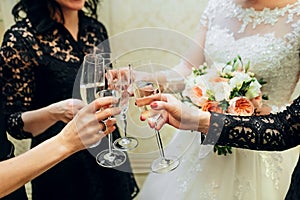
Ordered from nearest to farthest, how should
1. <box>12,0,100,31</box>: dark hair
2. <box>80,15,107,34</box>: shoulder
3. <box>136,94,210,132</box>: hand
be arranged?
<box>136,94,210,132</box>: hand → <box>12,0,100,31</box>: dark hair → <box>80,15,107,34</box>: shoulder

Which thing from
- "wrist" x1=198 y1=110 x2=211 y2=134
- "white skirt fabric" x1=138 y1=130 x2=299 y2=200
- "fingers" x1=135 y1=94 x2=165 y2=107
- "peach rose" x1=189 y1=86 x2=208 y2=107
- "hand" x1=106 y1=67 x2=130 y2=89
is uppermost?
"hand" x1=106 y1=67 x2=130 y2=89

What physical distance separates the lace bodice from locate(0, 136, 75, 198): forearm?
67cm

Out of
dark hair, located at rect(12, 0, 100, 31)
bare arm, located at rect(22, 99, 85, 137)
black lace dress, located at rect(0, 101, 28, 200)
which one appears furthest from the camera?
dark hair, located at rect(12, 0, 100, 31)

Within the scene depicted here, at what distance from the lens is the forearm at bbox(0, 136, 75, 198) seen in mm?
859

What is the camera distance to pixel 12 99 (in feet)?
4.20

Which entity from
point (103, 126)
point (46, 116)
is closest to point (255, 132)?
point (103, 126)

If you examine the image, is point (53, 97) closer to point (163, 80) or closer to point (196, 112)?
point (163, 80)

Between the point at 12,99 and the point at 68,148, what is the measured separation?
49 centimetres

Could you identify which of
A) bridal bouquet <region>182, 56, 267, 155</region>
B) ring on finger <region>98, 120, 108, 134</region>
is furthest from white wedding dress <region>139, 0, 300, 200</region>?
ring on finger <region>98, 120, 108, 134</region>

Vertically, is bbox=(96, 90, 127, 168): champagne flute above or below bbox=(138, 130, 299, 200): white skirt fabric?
above

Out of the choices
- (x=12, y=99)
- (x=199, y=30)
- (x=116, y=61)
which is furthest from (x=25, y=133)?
(x=199, y=30)

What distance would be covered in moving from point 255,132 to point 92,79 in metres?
0.47

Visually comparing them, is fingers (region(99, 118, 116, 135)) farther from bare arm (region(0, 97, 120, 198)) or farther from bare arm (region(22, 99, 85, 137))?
bare arm (region(22, 99, 85, 137))

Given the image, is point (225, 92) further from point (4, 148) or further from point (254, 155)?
point (4, 148)
